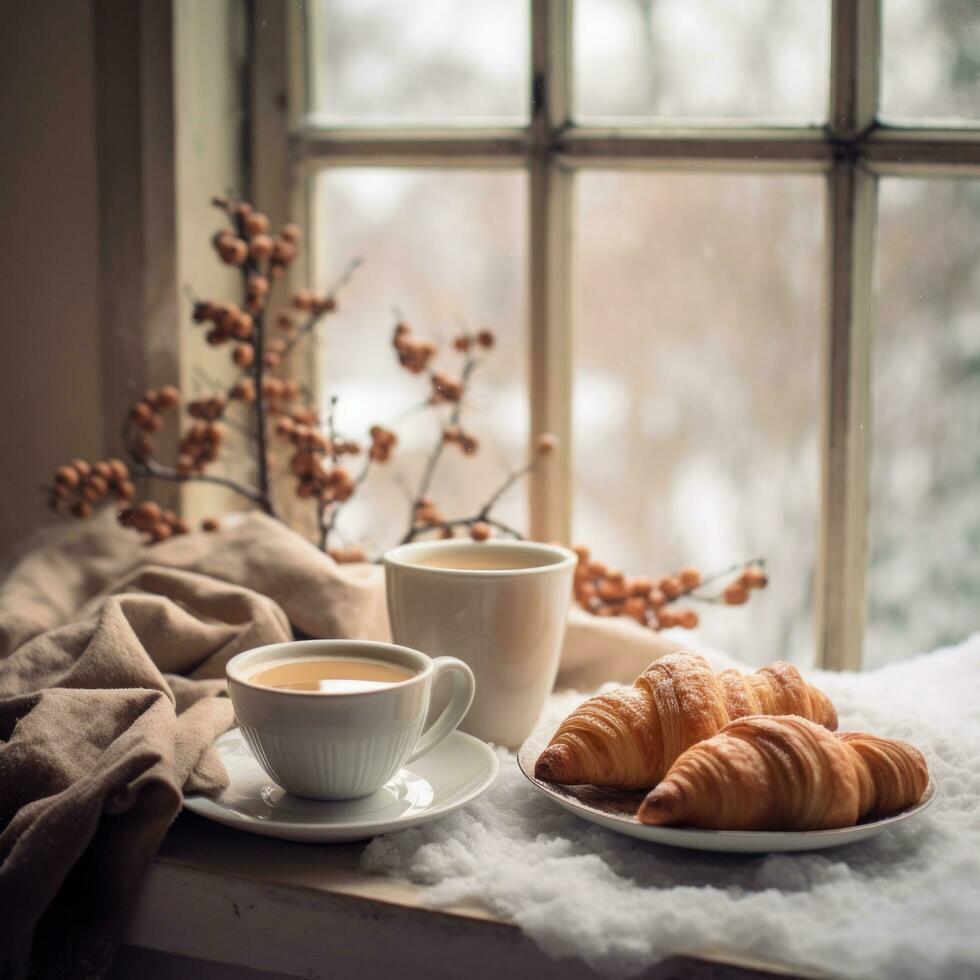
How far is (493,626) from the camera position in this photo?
0.85 metres

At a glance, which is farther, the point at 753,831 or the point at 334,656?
the point at 334,656

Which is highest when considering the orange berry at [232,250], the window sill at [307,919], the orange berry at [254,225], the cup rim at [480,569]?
the orange berry at [254,225]

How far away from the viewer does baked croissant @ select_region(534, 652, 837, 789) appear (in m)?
0.72

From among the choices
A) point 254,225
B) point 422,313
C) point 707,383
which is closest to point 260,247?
point 254,225

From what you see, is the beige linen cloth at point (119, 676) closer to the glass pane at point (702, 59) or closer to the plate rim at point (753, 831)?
the plate rim at point (753, 831)

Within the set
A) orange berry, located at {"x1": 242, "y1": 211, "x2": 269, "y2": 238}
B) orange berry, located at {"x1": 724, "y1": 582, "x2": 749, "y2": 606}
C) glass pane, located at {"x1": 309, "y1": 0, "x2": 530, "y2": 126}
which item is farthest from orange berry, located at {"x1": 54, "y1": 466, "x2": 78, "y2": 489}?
orange berry, located at {"x1": 724, "y1": 582, "x2": 749, "y2": 606}

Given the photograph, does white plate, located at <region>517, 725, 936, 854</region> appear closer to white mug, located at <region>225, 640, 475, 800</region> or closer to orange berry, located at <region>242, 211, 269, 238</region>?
white mug, located at <region>225, 640, 475, 800</region>

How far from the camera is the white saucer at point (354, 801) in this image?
2.29ft

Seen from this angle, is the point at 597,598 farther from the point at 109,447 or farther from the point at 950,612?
the point at 109,447

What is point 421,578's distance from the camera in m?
0.85

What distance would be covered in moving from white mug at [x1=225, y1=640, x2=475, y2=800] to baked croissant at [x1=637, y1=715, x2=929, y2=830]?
6.3 inches

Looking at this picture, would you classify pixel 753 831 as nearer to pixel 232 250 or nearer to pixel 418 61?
pixel 232 250

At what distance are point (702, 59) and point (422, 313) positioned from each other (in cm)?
39

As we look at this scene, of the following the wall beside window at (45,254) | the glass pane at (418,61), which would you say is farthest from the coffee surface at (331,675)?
the glass pane at (418,61)
